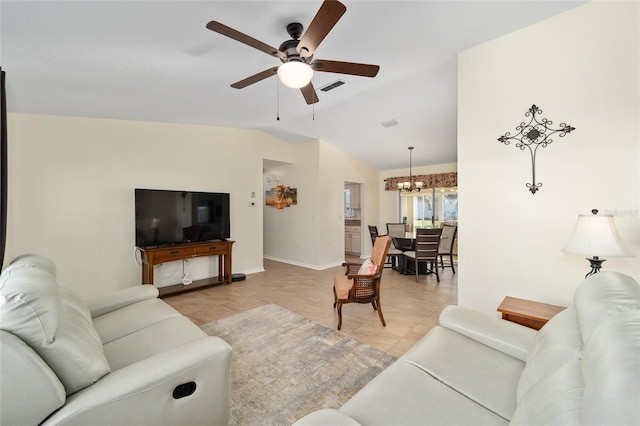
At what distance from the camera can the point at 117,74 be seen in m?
2.62

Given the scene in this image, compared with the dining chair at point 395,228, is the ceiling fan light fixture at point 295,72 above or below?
above

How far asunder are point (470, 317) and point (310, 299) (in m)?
2.49

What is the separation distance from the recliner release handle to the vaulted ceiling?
2.33m

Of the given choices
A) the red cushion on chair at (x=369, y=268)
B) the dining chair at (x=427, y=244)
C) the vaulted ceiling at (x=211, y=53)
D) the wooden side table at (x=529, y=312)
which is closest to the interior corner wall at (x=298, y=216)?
the vaulted ceiling at (x=211, y=53)

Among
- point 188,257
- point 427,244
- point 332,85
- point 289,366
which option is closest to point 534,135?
point 332,85

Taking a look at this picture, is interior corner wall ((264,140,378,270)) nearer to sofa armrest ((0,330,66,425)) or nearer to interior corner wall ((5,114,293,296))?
interior corner wall ((5,114,293,296))

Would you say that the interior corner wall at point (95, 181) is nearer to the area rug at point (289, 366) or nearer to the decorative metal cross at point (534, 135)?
the area rug at point (289, 366)

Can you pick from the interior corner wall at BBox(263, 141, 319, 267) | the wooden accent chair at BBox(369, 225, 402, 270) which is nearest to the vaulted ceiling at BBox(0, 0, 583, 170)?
the interior corner wall at BBox(263, 141, 319, 267)

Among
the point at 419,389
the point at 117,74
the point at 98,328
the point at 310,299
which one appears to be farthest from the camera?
the point at 310,299

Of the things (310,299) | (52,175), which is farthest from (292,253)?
(52,175)

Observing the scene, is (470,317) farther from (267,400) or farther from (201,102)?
(201,102)

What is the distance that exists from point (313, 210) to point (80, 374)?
4.95m

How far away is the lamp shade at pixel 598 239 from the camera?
1697 millimetres

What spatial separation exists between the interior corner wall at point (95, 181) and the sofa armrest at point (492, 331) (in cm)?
422
